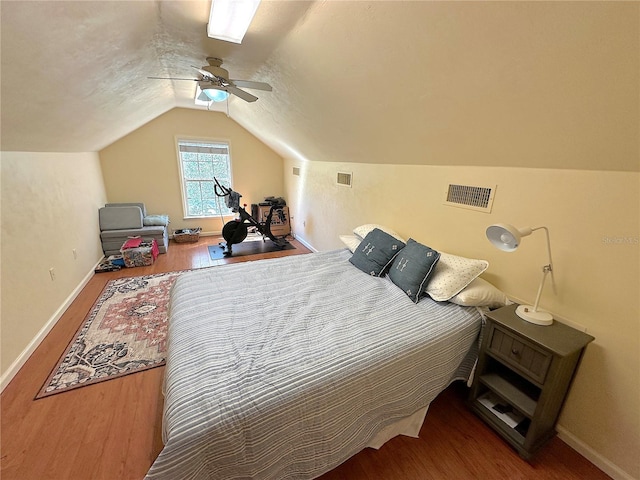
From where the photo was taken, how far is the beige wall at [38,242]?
1971 mm

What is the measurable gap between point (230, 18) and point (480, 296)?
238cm

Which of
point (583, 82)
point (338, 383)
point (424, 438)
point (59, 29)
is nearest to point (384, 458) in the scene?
point (424, 438)

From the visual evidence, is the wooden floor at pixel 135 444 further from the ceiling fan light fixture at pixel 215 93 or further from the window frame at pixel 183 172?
the window frame at pixel 183 172

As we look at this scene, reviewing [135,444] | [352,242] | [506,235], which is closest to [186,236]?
[352,242]

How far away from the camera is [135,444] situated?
148 centimetres

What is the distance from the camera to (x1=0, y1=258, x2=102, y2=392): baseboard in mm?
1826

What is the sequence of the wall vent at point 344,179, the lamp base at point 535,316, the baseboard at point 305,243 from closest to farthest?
the lamp base at point 535,316 → the wall vent at point 344,179 → the baseboard at point 305,243

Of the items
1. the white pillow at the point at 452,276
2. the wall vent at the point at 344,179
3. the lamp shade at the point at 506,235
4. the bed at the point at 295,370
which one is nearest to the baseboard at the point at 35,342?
the bed at the point at 295,370

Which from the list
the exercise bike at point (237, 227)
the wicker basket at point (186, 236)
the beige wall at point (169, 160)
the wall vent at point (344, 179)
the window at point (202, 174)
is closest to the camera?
the wall vent at point (344, 179)

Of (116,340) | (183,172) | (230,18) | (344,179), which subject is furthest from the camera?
(183,172)

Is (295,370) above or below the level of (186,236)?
above

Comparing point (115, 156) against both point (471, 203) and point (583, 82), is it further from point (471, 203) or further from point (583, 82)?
point (583, 82)

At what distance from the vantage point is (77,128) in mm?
2557

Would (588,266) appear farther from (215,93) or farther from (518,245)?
(215,93)
